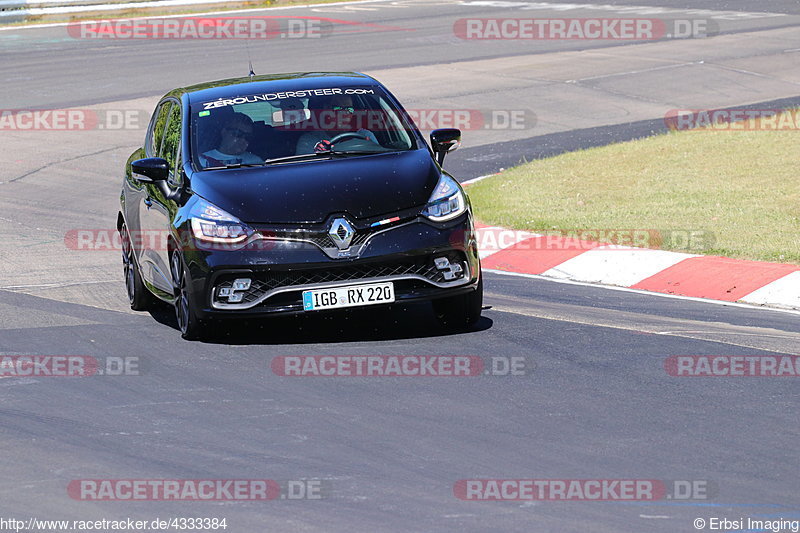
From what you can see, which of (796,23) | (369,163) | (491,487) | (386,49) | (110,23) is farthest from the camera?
(110,23)

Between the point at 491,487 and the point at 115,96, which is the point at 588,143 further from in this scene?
the point at 491,487

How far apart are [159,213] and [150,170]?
1.12 ft

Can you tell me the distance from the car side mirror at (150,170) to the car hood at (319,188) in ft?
1.10

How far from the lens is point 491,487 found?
584cm

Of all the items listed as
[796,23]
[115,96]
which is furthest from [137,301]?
[796,23]

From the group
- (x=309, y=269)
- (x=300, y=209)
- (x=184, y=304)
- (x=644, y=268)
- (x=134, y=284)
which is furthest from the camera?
(x=644, y=268)

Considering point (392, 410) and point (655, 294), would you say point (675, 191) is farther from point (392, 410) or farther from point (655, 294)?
point (392, 410)

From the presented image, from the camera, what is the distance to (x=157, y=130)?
10.6 meters

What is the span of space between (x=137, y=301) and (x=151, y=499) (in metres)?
4.76

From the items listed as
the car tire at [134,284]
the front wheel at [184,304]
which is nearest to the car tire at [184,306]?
the front wheel at [184,304]

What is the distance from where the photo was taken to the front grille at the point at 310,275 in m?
8.38

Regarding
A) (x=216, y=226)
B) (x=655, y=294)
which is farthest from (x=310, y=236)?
(x=655, y=294)

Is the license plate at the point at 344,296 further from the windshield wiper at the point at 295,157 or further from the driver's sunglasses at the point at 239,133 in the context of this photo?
the driver's sunglasses at the point at 239,133

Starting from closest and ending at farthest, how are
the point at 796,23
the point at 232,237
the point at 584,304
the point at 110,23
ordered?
the point at 232,237 → the point at 584,304 → the point at 796,23 → the point at 110,23
